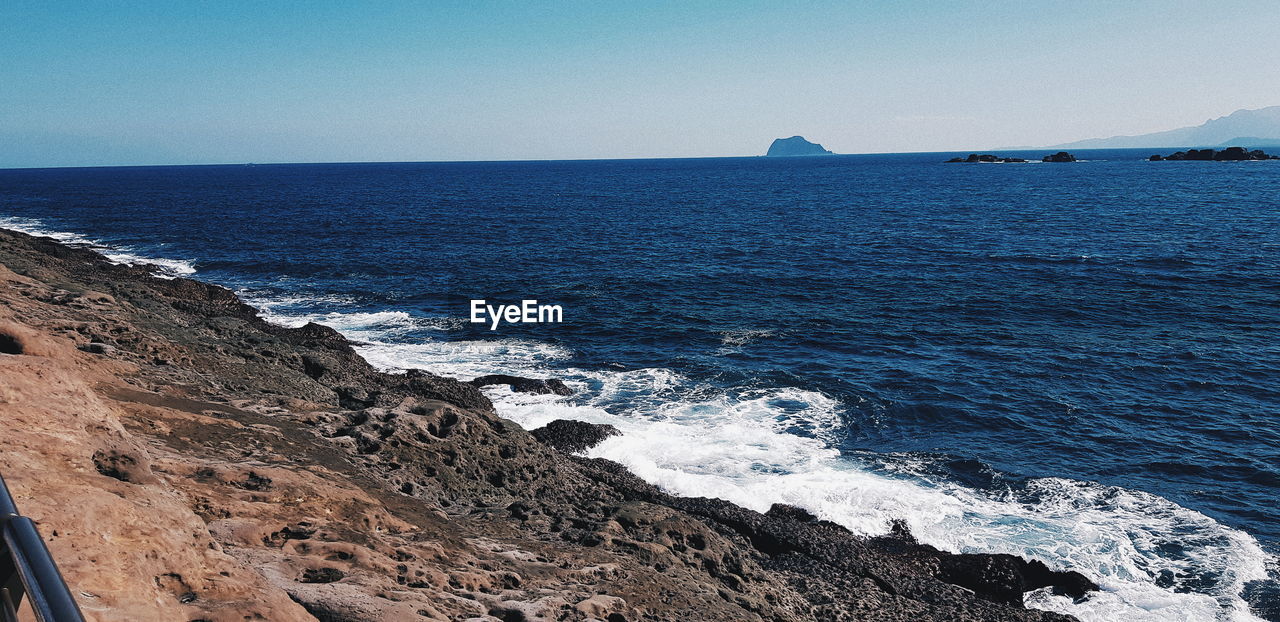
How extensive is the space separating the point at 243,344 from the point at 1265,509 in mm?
36830

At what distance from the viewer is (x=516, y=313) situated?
47594mm

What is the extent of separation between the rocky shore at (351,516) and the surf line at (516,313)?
1772cm

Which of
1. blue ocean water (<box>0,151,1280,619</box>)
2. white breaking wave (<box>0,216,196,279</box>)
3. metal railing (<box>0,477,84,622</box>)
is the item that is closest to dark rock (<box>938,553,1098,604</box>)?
blue ocean water (<box>0,151,1280,619</box>)

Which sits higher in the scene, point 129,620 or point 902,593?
point 129,620

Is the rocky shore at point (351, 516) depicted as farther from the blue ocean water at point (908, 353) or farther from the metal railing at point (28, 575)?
the metal railing at point (28, 575)

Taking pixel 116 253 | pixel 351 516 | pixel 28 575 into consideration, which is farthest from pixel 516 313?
pixel 116 253

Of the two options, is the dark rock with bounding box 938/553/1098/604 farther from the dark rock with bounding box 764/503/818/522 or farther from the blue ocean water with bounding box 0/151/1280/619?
the dark rock with bounding box 764/503/818/522

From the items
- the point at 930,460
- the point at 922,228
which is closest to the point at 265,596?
the point at 930,460

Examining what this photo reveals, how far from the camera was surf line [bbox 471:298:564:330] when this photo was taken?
46.2m

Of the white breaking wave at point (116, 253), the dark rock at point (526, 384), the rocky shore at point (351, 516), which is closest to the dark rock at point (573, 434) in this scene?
the rocky shore at point (351, 516)

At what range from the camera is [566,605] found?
13.6 metres

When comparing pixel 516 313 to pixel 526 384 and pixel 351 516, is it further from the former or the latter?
pixel 351 516

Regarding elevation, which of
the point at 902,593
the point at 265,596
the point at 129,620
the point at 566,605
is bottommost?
the point at 902,593

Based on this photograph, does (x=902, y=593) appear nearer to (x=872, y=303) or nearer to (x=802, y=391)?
(x=802, y=391)
